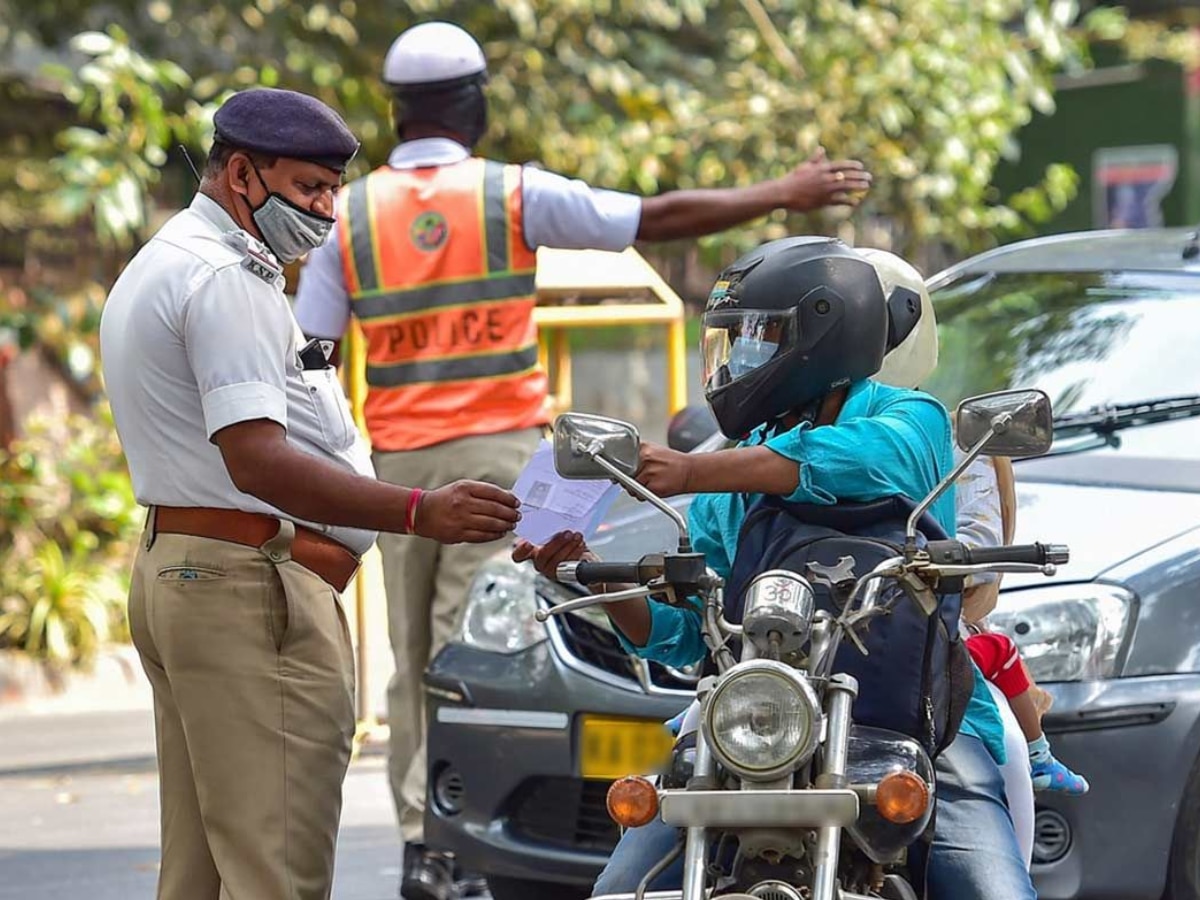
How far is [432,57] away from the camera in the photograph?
623 centimetres

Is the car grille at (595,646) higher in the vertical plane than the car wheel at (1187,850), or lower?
higher

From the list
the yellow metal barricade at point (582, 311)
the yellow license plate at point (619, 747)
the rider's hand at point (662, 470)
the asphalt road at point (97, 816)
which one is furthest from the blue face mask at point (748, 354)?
the yellow metal barricade at point (582, 311)

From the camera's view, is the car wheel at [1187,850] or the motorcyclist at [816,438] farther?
the car wheel at [1187,850]

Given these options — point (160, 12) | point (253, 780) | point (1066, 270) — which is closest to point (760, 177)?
point (160, 12)

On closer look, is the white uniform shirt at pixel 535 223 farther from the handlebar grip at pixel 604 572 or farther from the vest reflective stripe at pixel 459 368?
the handlebar grip at pixel 604 572

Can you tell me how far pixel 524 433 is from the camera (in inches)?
246

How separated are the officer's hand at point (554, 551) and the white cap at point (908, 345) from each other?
783 mm

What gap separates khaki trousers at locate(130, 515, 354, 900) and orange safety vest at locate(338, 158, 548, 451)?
206 cm

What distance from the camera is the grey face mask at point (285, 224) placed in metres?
4.06

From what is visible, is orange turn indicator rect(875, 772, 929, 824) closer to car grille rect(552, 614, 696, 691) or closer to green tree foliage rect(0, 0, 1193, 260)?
car grille rect(552, 614, 696, 691)

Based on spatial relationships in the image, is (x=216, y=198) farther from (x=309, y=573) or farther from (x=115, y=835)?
(x=115, y=835)

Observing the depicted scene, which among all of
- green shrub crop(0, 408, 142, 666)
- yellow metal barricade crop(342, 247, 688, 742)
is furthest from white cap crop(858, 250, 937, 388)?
green shrub crop(0, 408, 142, 666)

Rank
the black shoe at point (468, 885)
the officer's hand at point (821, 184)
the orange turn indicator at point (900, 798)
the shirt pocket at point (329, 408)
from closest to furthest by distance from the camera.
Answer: the orange turn indicator at point (900, 798), the shirt pocket at point (329, 408), the officer's hand at point (821, 184), the black shoe at point (468, 885)

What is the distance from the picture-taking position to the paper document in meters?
3.65
